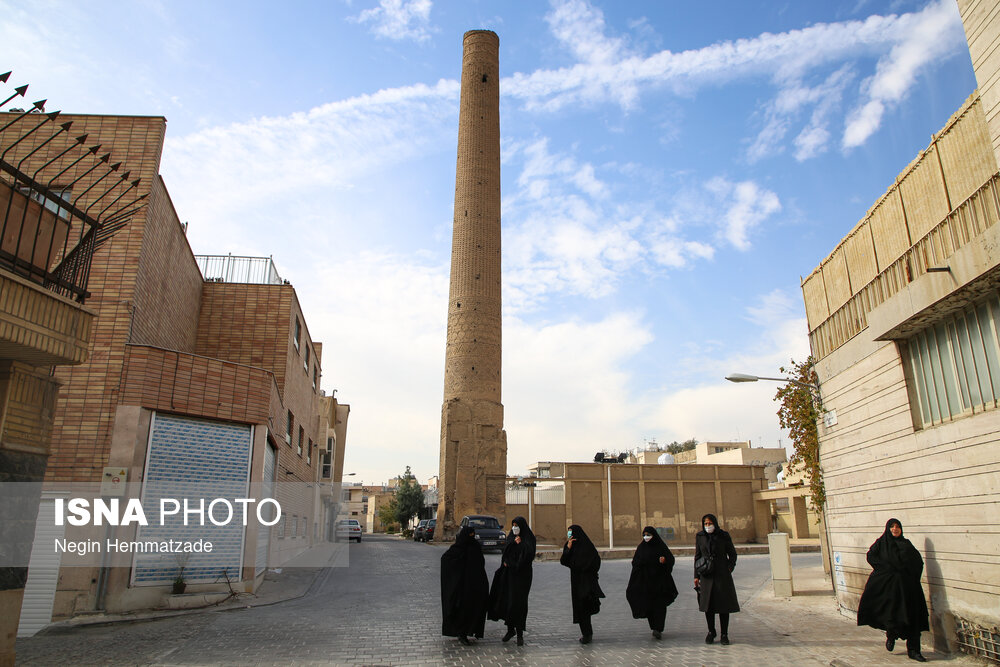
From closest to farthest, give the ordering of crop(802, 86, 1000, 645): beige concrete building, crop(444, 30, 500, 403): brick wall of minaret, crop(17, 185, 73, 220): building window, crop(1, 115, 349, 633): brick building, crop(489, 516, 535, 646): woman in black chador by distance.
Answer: crop(802, 86, 1000, 645): beige concrete building → crop(17, 185, 73, 220): building window → crop(489, 516, 535, 646): woman in black chador → crop(1, 115, 349, 633): brick building → crop(444, 30, 500, 403): brick wall of minaret

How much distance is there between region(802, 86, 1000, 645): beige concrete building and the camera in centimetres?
643

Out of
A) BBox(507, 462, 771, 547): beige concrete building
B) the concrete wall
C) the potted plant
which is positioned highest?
the concrete wall

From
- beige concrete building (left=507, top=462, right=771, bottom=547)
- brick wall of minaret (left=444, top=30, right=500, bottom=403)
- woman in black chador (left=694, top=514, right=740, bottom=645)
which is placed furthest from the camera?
brick wall of minaret (left=444, top=30, right=500, bottom=403)

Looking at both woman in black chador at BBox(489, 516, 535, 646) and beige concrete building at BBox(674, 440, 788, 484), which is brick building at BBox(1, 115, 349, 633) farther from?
beige concrete building at BBox(674, 440, 788, 484)

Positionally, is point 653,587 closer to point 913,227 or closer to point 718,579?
point 718,579

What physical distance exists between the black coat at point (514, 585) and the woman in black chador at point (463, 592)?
15cm

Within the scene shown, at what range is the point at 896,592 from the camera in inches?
277

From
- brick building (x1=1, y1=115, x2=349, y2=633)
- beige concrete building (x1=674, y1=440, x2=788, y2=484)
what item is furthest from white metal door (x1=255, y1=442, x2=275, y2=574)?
beige concrete building (x1=674, y1=440, x2=788, y2=484)

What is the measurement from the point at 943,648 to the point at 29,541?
958 cm

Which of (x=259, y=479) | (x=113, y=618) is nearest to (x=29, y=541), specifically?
(x=113, y=618)

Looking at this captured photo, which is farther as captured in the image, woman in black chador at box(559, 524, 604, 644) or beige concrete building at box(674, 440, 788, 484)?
beige concrete building at box(674, 440, 788, 484)

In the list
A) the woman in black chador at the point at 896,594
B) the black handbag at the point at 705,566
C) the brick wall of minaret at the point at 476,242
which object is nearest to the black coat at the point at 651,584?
the black handbag at the point at 705,566

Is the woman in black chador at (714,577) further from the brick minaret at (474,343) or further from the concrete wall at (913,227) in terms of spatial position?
the brick minaret at (474,343)

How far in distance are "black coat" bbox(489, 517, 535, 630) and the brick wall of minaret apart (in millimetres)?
26219
